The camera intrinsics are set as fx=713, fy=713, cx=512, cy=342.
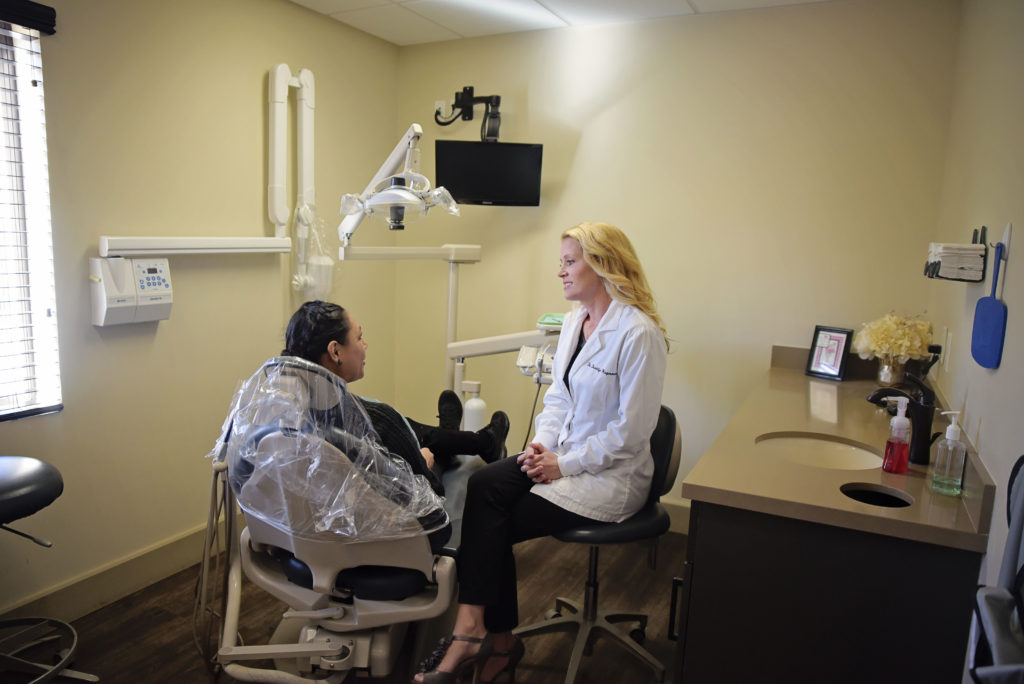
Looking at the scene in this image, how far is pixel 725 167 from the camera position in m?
3.04

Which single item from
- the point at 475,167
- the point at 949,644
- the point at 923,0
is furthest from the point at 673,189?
the point at 949,644

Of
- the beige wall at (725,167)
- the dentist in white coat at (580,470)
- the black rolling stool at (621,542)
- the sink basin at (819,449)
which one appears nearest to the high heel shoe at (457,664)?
the dentist in white coat at (580,470)

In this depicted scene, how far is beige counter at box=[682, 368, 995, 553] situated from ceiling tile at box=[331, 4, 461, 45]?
2.26 meters

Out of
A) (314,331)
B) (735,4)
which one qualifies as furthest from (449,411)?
(735,4)

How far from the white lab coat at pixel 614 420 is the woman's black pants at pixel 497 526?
0.04 meters

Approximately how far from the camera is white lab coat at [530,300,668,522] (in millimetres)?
1985

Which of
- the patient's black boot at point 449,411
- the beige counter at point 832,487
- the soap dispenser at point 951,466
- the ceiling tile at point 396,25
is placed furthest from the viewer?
the ceiling tile at point 396,25

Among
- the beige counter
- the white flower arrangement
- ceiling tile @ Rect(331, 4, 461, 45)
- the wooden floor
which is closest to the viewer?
the beige counter

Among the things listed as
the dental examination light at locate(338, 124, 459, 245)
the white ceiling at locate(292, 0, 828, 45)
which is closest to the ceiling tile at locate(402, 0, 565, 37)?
the white ceiling at locate(292, 0, 828, 45)

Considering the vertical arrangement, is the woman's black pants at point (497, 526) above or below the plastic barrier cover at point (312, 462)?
below

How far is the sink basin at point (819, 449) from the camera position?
6.39 feet

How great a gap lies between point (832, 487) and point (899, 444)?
0.25 meters

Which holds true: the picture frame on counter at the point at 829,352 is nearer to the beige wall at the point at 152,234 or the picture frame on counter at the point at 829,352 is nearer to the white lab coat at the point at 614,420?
the white lab coat at the point at 614,420

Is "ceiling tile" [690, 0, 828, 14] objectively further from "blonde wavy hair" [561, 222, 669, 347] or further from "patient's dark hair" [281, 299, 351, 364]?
"patient's dark hair" [281, 299, 351, 364]
